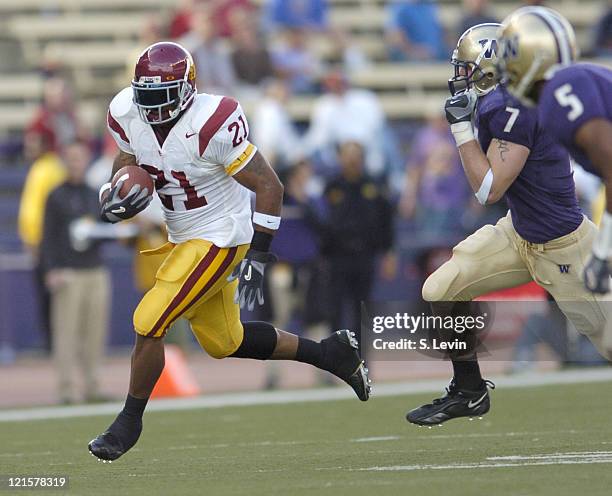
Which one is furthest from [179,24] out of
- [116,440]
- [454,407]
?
[116,440]

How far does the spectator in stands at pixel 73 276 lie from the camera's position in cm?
1065

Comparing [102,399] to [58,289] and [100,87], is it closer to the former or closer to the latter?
[58,289]

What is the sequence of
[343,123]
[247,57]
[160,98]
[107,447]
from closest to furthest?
1. [107,447]
2. [160,98]
3. [343,123]
4. [247,57]

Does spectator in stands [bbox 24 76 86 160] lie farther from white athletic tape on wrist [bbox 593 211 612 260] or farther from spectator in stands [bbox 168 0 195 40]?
white athletic tape on wrist [bbox 593 211 612 260]

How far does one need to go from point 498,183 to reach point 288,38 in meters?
8.56

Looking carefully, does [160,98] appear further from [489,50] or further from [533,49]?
[533,49]

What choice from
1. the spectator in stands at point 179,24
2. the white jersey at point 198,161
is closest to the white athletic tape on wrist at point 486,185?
the white jersey at point 198,161

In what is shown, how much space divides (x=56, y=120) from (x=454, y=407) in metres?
7.07

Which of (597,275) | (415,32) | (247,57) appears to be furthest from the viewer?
(415,32)

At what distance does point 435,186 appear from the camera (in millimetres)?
13148

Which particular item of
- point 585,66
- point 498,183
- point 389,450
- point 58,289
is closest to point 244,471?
point 389,450

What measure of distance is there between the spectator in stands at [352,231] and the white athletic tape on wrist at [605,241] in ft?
19.7

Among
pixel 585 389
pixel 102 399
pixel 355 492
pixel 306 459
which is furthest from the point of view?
pixel 102 399

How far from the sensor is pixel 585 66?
540 centimetres
